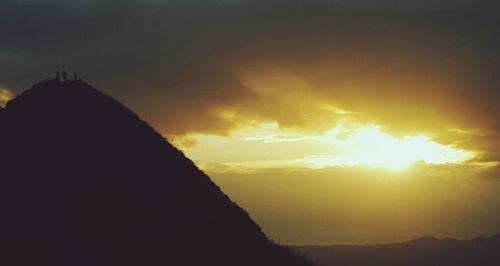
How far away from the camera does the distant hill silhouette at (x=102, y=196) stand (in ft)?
108

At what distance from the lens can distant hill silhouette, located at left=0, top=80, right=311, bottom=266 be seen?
108 ft

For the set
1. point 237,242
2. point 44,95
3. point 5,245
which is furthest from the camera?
point 44,95

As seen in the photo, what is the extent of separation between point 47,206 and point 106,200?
10.6ft

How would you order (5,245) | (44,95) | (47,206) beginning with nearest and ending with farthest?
(5,245), (47,206), (44,95)

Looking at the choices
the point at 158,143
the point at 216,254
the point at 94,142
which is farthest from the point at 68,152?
the point at 216,254

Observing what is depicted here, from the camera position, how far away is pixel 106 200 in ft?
117

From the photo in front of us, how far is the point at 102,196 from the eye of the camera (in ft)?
117

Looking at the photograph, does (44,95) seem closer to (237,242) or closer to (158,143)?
(158,143)

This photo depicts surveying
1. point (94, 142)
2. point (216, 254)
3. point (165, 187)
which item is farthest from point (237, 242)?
point (94, 142)

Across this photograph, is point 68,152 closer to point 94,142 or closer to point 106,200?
point 94,142

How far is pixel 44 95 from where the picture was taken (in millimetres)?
41844

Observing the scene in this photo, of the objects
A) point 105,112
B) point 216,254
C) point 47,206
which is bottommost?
point 216,254

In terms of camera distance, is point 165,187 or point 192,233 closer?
point 192,233

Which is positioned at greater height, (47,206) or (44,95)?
(44,95)
